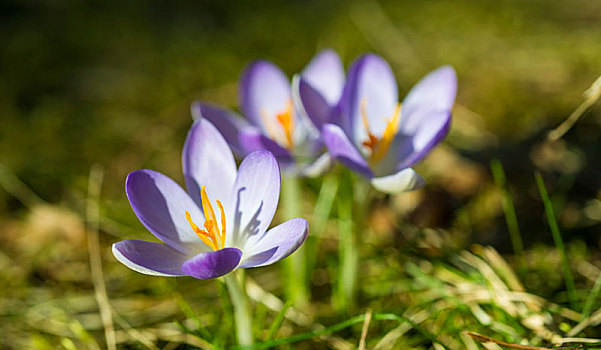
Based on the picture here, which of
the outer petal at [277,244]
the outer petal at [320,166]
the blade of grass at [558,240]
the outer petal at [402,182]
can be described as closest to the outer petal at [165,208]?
the outer petal at [277,244]

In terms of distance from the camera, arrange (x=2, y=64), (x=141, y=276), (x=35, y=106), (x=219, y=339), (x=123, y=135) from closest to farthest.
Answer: (x=219, y=339), (x=141, y=276), (x=123, y=135), (x=35, y=106), (x=2, y=64)

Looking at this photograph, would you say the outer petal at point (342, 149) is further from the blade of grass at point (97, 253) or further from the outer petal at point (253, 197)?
the blade of grass at point (97, 253)

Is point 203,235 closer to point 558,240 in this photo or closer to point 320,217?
point 320,217

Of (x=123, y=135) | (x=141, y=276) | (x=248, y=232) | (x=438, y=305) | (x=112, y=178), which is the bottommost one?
(x=438, y=305)

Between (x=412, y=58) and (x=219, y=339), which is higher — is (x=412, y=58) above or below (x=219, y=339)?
above

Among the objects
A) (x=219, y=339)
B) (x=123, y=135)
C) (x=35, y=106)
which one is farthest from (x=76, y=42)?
(x=219, y=339)

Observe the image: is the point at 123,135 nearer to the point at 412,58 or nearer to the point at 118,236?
the point at 118,236

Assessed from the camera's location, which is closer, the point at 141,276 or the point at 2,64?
the point at 141,276

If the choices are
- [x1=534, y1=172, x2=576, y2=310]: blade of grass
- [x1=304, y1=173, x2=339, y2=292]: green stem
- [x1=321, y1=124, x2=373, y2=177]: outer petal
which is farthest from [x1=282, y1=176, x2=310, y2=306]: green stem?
[x1=534, y1=172, x2=576, y2=310]: blade of grass
